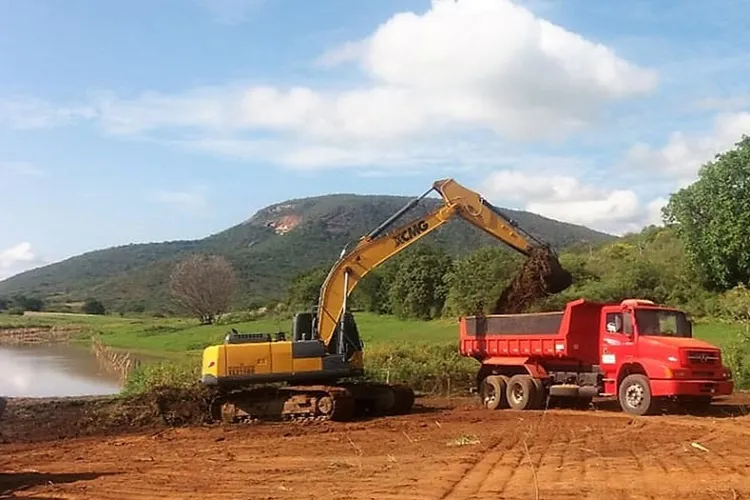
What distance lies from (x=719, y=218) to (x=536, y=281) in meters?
33.0

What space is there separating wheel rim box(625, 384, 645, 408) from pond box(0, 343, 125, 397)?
21.5 metres

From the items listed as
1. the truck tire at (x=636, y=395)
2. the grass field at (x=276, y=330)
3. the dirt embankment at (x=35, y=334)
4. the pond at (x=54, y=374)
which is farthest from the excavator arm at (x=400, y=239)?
the dirt embankment at (x=35, y=334)

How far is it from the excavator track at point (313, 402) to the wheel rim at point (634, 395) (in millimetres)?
4794

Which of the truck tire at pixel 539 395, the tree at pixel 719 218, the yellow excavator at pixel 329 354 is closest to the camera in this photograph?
the yellow excavator at pixel 329 354

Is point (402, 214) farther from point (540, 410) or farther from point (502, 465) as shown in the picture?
point (502, 465)

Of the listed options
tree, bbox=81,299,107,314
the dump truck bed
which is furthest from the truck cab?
tree, bbox=81,299,107,314

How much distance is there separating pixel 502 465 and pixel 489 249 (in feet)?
125

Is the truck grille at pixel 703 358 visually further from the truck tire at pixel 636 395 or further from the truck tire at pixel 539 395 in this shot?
the truck tire at pixel 539 395

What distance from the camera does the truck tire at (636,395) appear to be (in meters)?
18.3

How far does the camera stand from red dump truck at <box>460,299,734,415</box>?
18203 millimetres

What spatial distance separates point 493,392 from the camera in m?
21.5

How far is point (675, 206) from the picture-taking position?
53.3 metres

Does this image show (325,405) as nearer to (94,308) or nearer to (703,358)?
(703,358)

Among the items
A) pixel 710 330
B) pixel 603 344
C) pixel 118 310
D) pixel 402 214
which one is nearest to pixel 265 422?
pixel 402 214
